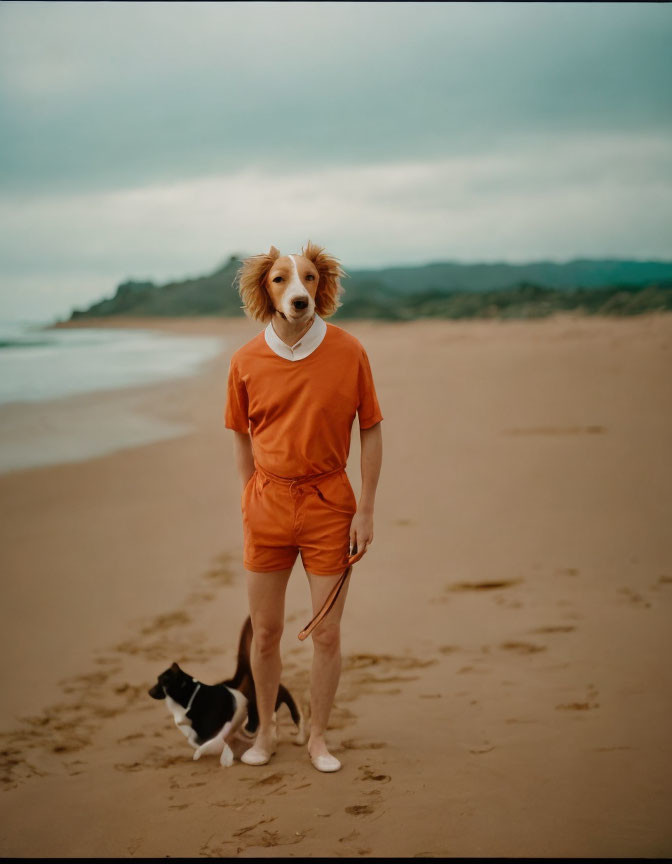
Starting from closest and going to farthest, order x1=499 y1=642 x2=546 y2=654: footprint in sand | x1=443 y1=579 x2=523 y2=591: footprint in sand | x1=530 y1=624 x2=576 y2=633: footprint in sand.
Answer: x1=499 y1=642 x2=546 y2=654: footprint in sand → x1=530 y1=624 x2=576 y2=633: footprint in sand → x1=443 y1=579 x2=523 y2=591: footprint in sand

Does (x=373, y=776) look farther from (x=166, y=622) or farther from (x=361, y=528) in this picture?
(x=166, y=622)

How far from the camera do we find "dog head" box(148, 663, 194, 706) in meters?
2.50

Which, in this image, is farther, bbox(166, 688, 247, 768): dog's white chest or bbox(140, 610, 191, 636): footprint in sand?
bbox(140, 610, 191, 636): footprint in sand

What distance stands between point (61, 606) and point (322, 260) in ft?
8.31

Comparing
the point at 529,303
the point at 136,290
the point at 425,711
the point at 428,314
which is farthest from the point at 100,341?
the point at 425,711

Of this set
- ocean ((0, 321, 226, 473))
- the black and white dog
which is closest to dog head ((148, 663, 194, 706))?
the black and white dog

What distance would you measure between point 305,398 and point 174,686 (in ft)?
3.25

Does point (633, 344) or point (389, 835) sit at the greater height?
point (633, 344)

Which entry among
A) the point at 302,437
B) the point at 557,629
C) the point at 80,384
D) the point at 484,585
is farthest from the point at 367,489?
the point at 80,384

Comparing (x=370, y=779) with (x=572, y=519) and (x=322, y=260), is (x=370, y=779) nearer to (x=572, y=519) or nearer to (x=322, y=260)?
(x=322, y=260)

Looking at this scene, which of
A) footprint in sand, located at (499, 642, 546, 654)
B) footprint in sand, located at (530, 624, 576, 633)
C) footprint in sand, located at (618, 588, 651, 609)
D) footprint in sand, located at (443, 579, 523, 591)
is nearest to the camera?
footprint in sand, located at (499, 642, 546, 654)

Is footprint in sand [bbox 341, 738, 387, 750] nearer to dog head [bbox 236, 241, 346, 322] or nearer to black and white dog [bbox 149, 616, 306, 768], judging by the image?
black and white dog [bbox 149, 616, 306, 768]

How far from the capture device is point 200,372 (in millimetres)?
14344

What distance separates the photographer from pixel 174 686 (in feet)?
8.26
